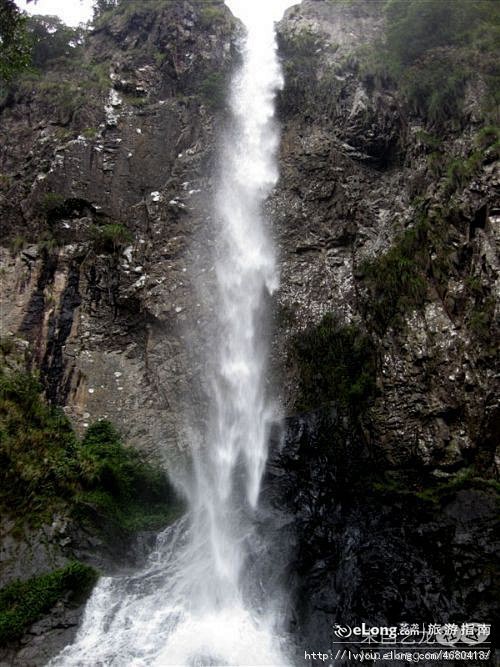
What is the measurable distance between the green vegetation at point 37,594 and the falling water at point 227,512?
0.37 meters

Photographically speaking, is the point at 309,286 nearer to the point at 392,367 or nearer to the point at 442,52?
the point at 392,367

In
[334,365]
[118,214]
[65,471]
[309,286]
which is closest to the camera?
[65,471]

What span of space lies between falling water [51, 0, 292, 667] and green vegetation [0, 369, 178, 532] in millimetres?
1046

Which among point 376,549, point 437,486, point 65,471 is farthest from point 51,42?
point 376,549

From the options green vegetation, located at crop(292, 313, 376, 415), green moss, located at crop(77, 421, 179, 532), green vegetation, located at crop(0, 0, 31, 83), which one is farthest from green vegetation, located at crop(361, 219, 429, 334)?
green vegetation, located at crop(0, 0, 31, 83)

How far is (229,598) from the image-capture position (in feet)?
33.0

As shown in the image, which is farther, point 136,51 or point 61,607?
point 136,51

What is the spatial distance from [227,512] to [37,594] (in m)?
4.30

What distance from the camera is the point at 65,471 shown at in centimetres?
1212

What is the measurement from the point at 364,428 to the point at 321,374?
2.04 metres

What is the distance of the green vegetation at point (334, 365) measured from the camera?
1184 centimetres

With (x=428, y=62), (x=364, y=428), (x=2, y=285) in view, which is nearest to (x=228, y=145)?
(x=428, y=62)

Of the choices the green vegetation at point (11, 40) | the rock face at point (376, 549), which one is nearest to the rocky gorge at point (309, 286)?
the rock face at point (376, 549)

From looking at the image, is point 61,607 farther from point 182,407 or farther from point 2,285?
point 2,285
